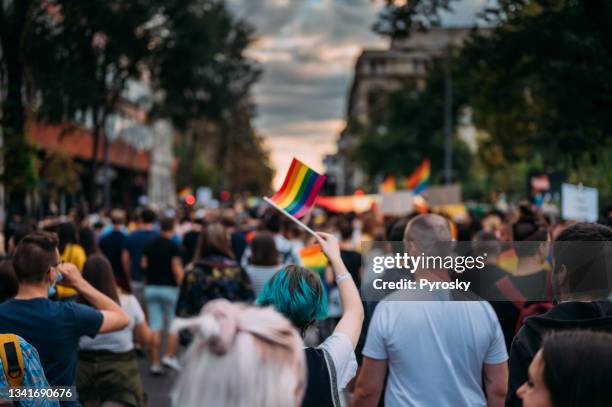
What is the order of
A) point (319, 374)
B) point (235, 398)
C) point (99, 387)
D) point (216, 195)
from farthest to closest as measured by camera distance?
1. point (216, 195)
2. point (99, 387)
3. point (319, 374)
4. point (235, 398)

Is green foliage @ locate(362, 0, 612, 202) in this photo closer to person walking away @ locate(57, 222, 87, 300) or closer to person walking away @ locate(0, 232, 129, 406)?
person walking away @ locate(57, 222, 87, 300)

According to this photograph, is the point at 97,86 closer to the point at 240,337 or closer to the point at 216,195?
the point at 240,337

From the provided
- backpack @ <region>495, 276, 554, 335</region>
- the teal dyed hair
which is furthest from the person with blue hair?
backpack @ <region>495, 276, 554, 335</region>

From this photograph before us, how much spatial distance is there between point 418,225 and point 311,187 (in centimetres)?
56

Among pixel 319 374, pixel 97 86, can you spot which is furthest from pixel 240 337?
pixel 97 86

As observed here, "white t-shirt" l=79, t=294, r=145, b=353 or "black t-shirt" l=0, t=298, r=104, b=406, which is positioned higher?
"black t-shirt" l=0, t=298, r=104, b=406

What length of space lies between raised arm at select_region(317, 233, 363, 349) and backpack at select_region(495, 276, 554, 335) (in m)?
1.14

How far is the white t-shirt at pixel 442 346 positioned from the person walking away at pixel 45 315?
1.57 meters

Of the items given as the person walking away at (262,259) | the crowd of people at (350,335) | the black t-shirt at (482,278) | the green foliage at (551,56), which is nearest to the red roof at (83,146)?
the green foliage at (551,56)

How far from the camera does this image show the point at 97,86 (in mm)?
25312

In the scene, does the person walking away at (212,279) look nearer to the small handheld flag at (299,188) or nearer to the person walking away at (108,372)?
the person walking away at (108,372)

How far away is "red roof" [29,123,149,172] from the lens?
3762 cm

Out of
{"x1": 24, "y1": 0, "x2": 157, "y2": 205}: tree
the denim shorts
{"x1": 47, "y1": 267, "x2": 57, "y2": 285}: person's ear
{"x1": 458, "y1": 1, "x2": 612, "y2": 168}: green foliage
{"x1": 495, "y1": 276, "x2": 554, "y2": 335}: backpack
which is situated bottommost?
the denim shorts

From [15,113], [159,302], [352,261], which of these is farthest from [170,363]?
[15,113]
